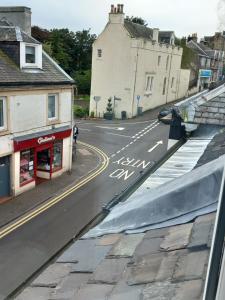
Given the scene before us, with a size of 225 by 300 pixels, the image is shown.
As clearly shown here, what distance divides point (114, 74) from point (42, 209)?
1792cm

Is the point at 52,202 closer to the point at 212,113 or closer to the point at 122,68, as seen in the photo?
the point at 212,113

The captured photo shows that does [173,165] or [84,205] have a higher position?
[173,165]

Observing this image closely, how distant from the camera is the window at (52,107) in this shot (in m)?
14.0

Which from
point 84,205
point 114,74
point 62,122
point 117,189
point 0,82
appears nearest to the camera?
point 0,82

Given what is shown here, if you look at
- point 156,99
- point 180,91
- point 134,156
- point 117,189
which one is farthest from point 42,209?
point 180,91

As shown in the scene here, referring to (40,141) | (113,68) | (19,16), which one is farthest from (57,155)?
(113,68)

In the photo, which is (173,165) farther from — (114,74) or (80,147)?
(114,74)

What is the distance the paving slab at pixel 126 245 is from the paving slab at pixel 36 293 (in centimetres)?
43

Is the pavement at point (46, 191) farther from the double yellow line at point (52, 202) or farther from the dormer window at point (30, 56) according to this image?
the dormer window at point (30, 56)

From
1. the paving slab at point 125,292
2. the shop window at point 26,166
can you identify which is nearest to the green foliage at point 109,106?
the shop window at point 26,166

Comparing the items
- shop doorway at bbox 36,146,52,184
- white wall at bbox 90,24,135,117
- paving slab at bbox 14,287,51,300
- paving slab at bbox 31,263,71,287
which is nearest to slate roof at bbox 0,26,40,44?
shop doorway at bbox 36,146,52,184

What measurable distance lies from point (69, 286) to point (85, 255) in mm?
331

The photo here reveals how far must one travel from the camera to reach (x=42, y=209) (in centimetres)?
1177

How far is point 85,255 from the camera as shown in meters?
2.29
